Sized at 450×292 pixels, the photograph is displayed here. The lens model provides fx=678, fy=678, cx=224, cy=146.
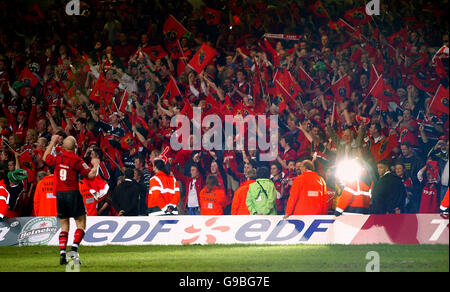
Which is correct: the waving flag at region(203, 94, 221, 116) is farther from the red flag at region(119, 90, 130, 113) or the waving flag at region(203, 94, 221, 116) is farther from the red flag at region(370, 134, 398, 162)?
the red flag at region(370, 134, 398, 162)

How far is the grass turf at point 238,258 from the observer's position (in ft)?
26.2

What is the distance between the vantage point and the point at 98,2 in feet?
45.4

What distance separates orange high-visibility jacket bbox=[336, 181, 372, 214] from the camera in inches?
378

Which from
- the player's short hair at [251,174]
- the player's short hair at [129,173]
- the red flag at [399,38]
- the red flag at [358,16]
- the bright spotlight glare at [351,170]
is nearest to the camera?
the bright spotlight glare at [351,170]

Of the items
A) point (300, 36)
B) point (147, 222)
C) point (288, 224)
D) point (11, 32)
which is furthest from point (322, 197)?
point (11, 32)

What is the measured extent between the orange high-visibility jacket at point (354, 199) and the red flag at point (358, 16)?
15.8 ft


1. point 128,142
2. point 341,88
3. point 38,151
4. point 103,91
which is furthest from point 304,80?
point 38,151

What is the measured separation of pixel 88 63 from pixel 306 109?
4712mm

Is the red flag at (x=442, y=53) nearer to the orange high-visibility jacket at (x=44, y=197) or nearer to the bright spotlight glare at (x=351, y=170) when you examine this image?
the bright spotlight glare at (x=351, y=170)

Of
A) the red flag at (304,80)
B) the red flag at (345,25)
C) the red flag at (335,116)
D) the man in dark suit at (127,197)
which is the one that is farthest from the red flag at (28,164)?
the red flag at (345,25)

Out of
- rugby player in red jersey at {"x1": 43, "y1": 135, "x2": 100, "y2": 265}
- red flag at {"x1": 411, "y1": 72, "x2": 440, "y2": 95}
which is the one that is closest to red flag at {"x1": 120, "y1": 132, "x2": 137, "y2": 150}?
rugby player in red jersey at {"x1": 43, "y1": 135, "x2": 100, "y2": 265}

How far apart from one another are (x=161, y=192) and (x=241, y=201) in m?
1.23

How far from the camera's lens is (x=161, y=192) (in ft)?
34.0

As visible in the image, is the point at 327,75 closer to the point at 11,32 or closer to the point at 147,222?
the point at 147,222
